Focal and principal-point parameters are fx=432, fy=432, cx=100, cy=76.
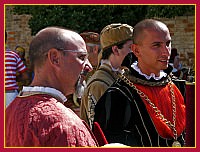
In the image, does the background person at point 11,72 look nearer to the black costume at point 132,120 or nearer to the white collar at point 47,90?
the black costume at point 132,120

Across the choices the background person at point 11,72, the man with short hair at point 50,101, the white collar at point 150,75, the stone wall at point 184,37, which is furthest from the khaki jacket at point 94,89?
the stone wall at point 184,37

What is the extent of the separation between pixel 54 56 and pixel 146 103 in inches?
38.0

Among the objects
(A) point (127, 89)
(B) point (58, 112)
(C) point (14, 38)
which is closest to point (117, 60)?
(A) point (127, 89)

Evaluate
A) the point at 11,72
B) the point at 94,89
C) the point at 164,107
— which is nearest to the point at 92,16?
the point at 11,72

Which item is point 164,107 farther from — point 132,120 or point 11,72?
point 11,72

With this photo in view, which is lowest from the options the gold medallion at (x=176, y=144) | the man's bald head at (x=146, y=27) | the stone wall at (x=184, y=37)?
the gold medallion at (x=176, y=144)

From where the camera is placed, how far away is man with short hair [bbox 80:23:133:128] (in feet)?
10.9

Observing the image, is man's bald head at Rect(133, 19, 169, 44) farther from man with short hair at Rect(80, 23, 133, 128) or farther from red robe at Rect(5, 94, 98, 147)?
red robe at Rect(5, 94, 98, 147)

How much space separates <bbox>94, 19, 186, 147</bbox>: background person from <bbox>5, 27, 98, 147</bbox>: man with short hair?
0.71 meters

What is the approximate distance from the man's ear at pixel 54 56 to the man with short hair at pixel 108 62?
1.32m

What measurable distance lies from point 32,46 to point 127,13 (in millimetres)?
8289

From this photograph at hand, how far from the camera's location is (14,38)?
11.4 metres

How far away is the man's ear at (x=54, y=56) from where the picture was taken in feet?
6.57

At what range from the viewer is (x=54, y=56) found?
79.0 inches
